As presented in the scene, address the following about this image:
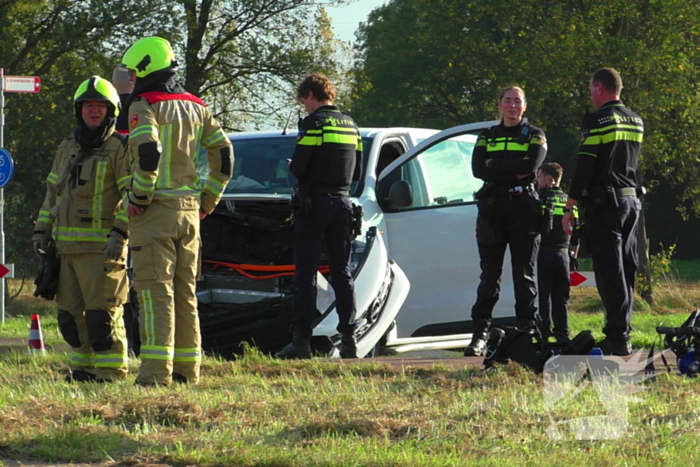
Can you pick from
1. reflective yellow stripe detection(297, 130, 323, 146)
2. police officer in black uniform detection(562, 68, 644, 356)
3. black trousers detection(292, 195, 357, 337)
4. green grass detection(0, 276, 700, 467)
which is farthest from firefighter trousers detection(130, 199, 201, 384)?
police officer in black uniform detection(562, 68, 644, 356)

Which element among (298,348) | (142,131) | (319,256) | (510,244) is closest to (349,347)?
(298,348)

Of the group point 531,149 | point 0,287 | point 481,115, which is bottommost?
point 0,287

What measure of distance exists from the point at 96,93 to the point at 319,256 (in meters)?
1.95

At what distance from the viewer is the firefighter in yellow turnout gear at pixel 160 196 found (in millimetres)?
5609

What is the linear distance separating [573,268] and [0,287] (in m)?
7.83

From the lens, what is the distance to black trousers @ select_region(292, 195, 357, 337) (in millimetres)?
7047

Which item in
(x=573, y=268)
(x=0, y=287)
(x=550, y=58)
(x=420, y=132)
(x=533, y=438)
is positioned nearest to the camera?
(x=533, y=438)

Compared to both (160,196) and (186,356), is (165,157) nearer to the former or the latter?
(160,196)

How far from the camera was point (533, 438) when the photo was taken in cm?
438

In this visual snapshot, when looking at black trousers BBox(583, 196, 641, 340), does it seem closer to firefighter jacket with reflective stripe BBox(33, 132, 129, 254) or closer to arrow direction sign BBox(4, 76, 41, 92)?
firefighter jacket with reflective stripe BBox(33, 132, 129, 254)

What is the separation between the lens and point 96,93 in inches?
238

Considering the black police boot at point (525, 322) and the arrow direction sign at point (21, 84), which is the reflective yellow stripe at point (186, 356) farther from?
the arrow direction sign at point (21, 84)

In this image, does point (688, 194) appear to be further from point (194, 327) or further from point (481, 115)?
point (194, 327)

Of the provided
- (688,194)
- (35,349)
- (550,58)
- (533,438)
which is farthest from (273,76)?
(533,438)
